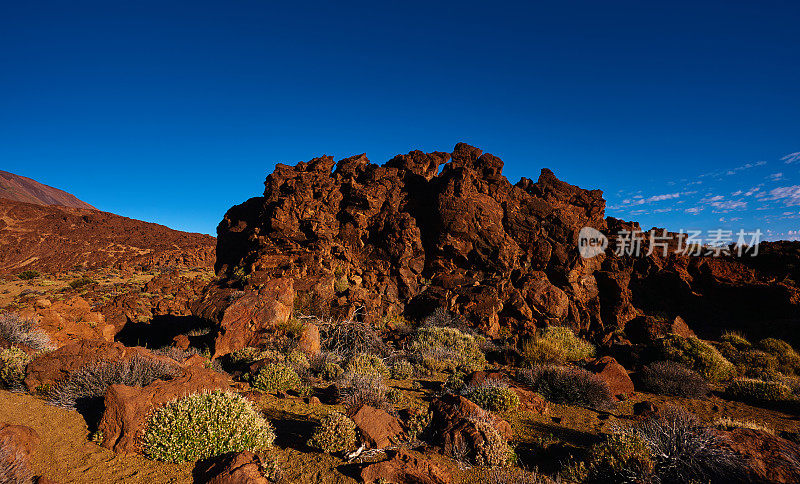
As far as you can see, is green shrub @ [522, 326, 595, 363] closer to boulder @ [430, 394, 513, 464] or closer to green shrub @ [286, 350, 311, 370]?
boulder @ [430, 394, 513, 464]

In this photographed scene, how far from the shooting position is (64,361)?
6648mm

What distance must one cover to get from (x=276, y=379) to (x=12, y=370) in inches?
195

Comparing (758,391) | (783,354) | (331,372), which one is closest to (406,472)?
(331,372)

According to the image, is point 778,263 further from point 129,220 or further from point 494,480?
point 129,220

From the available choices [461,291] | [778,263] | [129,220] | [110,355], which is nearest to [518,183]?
[461,291]

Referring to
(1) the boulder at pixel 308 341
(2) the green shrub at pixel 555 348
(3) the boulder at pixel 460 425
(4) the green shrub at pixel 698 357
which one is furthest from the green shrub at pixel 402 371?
(4) the green shrub at pixel 698 357

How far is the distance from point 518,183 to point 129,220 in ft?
183

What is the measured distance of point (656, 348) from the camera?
37.0 ft

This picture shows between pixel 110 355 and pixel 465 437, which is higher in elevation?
pixel 465 437

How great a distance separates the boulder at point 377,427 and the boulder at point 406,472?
801 mm

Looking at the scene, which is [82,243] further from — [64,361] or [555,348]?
[555,348]

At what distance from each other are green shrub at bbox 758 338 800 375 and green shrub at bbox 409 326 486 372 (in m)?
9.87

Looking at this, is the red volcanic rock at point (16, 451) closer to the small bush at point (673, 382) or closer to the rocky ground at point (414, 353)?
the rocky ground at point (414, 353)

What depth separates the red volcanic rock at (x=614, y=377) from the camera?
835cm
